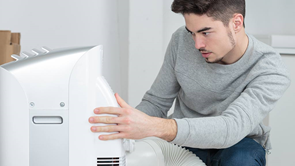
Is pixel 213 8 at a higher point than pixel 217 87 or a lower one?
higher

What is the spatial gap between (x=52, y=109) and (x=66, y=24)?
1.70 meters

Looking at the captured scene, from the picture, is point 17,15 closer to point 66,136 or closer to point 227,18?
point 227,18

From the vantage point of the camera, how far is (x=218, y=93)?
5.08 ft

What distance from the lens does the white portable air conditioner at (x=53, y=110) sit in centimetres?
90

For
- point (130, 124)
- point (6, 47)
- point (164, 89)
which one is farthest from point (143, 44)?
point (130, 124)

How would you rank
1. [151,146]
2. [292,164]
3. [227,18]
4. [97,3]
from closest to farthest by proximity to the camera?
[151,146]
[227,18]
[292,164]
[97,3]

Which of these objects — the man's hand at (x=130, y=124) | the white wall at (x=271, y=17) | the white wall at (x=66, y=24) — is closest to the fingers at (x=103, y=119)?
the man's hand at (x=130, y=124)

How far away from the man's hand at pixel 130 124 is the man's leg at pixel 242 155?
0.36 m

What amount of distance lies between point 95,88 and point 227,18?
28.9 inches

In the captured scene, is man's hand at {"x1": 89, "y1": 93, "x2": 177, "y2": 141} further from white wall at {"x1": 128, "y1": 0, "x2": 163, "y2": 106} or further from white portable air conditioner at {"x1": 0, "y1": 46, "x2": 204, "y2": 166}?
white wall at {"x1": 128, "y1": 0, "x2": 163, "y2": 106}

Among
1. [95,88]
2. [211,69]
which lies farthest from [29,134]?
[211,69]

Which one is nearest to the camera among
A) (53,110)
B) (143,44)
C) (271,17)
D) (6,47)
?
(53,110)

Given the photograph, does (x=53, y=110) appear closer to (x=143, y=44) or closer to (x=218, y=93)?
(x=218, y=93)

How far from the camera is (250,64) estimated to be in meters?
1.49
